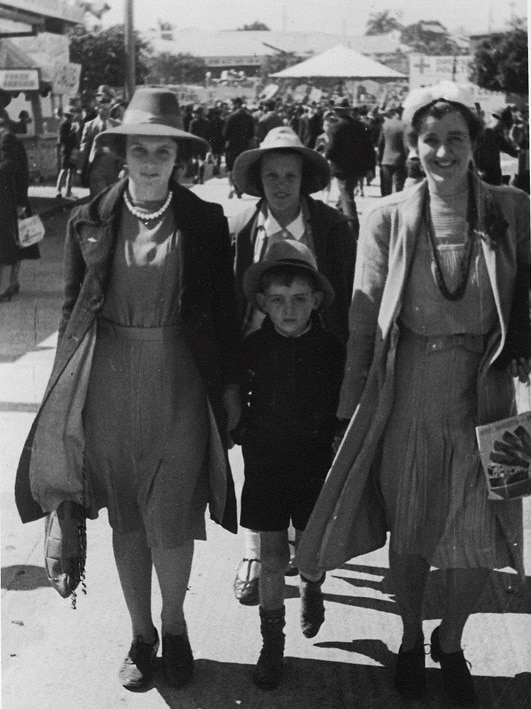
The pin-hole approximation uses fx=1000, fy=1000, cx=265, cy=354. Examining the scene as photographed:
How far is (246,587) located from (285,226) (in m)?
1.39

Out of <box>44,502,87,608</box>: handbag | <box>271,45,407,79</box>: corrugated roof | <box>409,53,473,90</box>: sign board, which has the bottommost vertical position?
<box>44,502,87,608</box>: handbag

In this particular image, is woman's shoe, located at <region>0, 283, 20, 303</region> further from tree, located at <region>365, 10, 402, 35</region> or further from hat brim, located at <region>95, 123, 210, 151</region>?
hat brim, located at <region>95, 123, 210, 151</region>

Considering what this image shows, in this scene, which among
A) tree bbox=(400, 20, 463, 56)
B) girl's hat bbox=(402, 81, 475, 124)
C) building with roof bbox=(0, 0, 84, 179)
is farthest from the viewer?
building with roof bbox=(0, 0, 84, 179)

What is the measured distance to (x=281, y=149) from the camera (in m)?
3.79

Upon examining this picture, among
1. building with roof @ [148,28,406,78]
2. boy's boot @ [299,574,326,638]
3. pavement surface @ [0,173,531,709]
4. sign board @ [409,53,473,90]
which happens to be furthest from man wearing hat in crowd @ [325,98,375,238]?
boy's boot @ [299,574,326,638]

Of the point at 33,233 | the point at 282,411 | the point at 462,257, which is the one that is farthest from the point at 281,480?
the point at 33,233

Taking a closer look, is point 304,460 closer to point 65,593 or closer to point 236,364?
point 236,364

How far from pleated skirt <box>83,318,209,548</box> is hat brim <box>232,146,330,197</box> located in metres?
1.04

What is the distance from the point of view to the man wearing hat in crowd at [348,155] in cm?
1140

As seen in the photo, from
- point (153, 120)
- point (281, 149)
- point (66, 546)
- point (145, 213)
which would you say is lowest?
point (66, 546)

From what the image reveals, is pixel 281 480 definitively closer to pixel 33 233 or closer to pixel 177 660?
pixel 177 660

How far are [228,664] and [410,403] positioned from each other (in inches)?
42.9

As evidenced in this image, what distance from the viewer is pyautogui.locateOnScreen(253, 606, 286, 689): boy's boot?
3.20 meters

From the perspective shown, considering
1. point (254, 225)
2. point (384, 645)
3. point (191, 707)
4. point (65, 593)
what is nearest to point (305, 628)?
point (384, 645)
